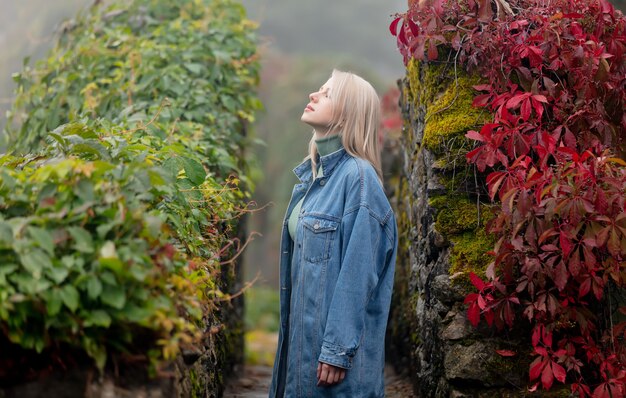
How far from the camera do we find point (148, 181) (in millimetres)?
2398

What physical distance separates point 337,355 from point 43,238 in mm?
1273

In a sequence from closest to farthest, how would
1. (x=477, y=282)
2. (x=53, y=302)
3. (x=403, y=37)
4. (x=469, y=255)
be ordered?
1. (x=53, y=302)
2. (x=477, y=282)
3. (x=469, y=255)
4. (x=403, y=37)

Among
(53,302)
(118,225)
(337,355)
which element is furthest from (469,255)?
(53,302)

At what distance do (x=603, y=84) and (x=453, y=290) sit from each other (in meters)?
1.20

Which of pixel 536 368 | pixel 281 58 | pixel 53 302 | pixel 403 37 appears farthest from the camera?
pixel 281 58

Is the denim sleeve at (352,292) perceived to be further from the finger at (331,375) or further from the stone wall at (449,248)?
the stone wall at (449,248)

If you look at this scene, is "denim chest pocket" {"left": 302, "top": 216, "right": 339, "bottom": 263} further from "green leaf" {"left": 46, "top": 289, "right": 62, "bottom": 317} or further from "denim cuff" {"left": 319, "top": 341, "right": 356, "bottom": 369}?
"green leaf" {"left": 46, "top": 289, "right": 62, "bottom": 317}

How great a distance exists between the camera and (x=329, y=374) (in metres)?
2.85

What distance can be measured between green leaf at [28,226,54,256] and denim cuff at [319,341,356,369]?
1213mm

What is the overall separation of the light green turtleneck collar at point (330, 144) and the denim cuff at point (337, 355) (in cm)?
90

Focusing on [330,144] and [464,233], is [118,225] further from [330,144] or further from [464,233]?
[464,233]

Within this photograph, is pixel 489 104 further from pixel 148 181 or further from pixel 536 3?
pixel 148 181

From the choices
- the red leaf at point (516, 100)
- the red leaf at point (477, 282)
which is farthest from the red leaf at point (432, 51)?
the red leaf at point (477, 282)

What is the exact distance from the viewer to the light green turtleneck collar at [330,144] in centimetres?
322
